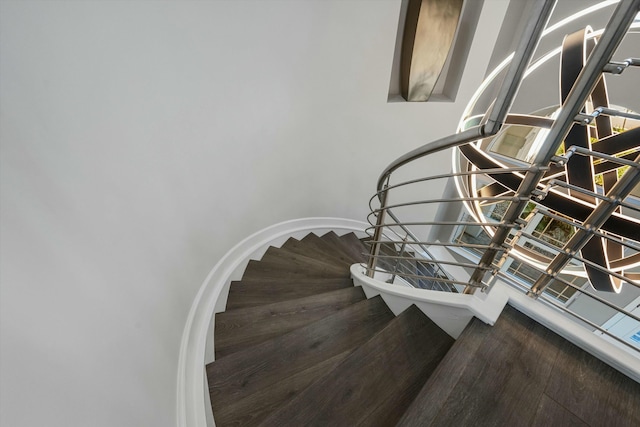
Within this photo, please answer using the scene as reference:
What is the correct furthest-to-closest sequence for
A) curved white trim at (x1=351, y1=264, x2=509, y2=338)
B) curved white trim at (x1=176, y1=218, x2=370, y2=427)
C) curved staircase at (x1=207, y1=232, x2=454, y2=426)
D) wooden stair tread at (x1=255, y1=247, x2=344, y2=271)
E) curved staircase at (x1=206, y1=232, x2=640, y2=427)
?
wooden stair tread at (x1=255, y1=247, x2=344, y2=271) < curved white trim at (x1=176, y1=218, x2=370, y2=427) < curved white trim at (x1=351, y1=264, x2=509, y2=338) < curved staircase at (x1=207, y1=232, x2=454, y2=426) < curved staircase at (x1=206, y1=232, x2=640, y2=427)

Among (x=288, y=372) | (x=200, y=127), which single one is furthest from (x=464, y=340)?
(x=200, y=127)

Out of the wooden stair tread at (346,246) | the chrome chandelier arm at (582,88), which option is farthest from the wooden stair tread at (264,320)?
the chrome chandelier arm at (582,88)

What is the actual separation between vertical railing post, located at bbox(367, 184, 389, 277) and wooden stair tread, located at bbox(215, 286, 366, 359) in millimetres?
285

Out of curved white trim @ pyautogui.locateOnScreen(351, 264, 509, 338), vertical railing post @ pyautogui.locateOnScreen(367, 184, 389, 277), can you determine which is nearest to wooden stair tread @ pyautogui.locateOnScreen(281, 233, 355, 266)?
vertical railing post @ pyautogui.locateOnScreen(367, 184, 389, 277)

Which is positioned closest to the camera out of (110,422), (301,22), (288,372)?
(110,422)

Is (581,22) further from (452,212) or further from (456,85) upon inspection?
(452,212)

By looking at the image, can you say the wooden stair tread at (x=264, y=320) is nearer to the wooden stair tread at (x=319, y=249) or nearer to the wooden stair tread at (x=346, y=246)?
the wooden stair tread at (x=319, y=249)

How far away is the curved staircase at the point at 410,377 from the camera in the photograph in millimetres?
696

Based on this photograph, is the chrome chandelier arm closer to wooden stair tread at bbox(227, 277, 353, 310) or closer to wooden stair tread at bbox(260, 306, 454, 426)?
wooden stair tread at bbox(260, 306, 454, 426)

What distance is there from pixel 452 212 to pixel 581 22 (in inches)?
129

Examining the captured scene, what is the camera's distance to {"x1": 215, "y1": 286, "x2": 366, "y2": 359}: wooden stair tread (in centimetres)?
131

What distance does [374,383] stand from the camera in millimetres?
854

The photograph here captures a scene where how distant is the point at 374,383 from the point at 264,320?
78cm

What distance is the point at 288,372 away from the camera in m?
1.06
